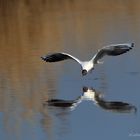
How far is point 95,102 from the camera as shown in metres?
10.2

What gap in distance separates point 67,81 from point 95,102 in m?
1.28

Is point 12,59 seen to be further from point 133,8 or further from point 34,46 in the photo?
point 133,8

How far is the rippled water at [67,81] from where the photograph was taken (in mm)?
9211

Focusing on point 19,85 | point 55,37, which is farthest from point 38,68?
point 55,37

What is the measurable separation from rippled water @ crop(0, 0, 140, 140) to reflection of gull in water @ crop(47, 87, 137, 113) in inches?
0.5

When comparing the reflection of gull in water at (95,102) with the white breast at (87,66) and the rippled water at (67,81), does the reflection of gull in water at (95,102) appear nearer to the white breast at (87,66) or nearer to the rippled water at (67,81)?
the rippled water at (67,81)

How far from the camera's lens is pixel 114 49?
36.2ft

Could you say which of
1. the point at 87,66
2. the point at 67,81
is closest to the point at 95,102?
the point at 87,66

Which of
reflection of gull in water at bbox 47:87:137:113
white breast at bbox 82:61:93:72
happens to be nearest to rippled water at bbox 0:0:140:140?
reflection of gull in water at bbox 47:87:137:113

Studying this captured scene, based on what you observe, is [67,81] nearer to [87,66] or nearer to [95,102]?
[87,66]

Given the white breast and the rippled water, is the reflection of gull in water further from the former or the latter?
the white breast

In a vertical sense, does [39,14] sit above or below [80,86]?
above

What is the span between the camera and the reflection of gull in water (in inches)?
385

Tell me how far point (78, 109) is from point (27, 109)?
603 millimetres
